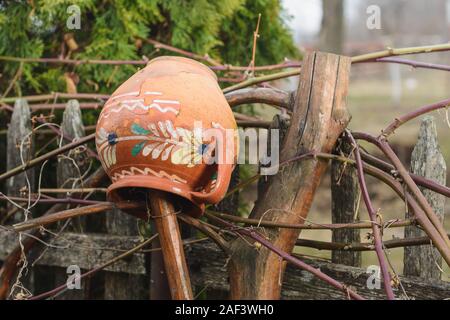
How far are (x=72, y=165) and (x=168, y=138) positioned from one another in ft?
3.66

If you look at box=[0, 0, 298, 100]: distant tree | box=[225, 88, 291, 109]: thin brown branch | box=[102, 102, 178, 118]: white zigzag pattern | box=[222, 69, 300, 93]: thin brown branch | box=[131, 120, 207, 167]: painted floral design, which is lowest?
box=[131, 120, 207, 167]: painted floral design

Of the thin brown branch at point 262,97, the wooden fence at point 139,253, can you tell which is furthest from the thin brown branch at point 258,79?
the wooden fence at point 139,253

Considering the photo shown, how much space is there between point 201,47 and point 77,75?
607 millimetres

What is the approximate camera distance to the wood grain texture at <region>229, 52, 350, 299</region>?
75.9 inches

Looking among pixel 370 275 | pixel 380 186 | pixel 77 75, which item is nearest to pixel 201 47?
pixel 77 75

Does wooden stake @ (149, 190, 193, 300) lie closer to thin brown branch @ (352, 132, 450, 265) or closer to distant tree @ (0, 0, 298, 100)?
thin brown branch @ (352, 132, 450, 265)

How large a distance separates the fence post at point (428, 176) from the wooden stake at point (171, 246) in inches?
34.4

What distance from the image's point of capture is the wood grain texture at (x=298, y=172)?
193 centimetres

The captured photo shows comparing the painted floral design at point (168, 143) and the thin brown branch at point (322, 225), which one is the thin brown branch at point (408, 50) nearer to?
the thin brown branch at point (322, 225)

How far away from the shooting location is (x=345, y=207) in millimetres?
2383

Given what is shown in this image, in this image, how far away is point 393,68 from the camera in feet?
65.7

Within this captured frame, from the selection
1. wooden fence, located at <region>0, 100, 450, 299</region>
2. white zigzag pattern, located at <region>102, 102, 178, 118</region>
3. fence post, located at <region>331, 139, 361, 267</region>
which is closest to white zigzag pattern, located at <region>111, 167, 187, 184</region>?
white zigzag pattern, located at <region>102, 102, 178, 118</region>
